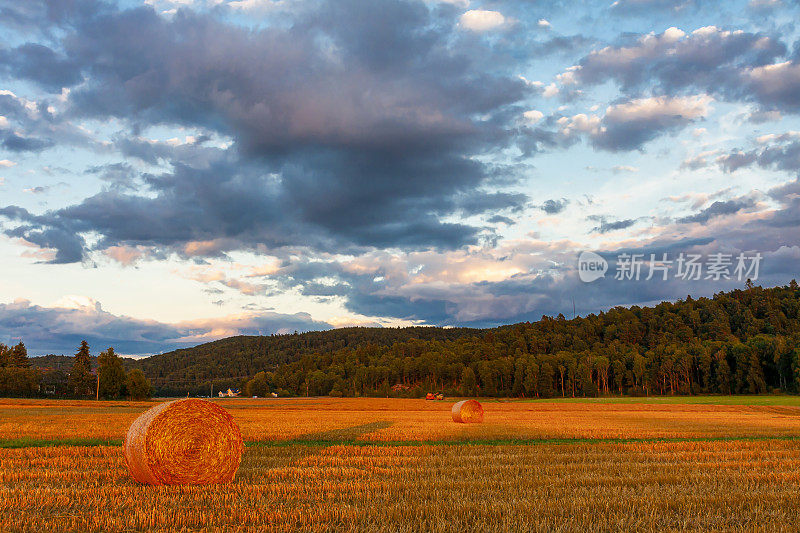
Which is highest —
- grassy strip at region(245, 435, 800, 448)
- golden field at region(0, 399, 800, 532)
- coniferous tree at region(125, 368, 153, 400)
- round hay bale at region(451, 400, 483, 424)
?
golden field at region(0, 399, 800, 532)

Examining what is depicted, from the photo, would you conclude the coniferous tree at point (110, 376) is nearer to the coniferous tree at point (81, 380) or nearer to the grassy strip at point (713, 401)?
the coniferous tree at point (81, 380)

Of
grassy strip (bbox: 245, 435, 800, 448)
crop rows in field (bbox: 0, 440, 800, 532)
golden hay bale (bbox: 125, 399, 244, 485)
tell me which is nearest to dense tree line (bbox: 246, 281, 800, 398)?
grassy strip (bbox: 245, 435, 800, 448)

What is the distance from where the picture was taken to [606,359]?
11525 cm

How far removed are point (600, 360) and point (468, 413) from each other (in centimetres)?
9258

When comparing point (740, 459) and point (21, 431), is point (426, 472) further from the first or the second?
point (21, 431)

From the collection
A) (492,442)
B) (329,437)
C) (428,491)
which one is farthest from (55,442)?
(428,491)

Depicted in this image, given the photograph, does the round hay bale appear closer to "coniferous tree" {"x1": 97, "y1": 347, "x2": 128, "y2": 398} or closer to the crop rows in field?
the crop rows in field

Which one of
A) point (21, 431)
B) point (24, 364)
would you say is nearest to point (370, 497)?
point (21, 431)

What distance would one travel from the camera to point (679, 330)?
14025 cm

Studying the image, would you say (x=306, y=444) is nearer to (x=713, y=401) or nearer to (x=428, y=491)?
(x=428, y=491)

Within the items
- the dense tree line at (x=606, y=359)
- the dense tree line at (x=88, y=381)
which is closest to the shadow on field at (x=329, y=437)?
the dense tree line at (x=88, y=381)

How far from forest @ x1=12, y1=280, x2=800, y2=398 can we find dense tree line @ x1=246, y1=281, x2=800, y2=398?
0.25 metres

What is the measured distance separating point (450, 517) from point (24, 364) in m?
121

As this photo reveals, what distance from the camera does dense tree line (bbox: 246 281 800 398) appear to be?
101688mm
